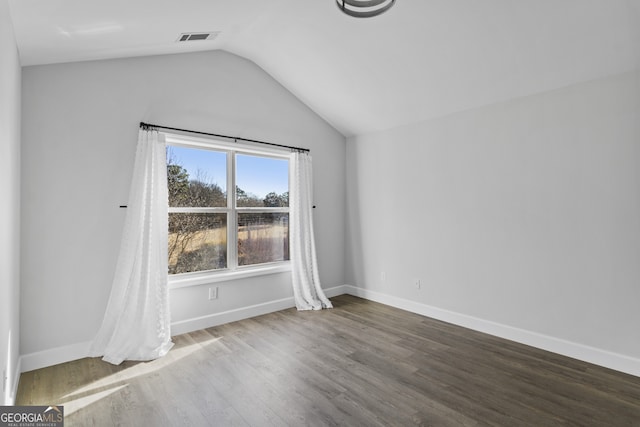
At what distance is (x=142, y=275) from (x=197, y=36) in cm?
224

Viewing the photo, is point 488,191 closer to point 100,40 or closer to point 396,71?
point 396,71

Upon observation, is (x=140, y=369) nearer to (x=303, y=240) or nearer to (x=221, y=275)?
(x=221, y=275)

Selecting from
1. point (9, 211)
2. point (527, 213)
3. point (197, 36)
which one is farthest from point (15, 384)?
point (527, 213)

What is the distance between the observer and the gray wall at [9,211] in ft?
5.77

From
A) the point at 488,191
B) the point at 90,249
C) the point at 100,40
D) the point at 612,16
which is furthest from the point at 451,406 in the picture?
the point at 100,40

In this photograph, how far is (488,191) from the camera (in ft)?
11.1

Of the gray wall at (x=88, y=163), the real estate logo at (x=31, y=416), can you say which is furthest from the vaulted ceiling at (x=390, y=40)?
the real estate logo at (x=31, y=416)

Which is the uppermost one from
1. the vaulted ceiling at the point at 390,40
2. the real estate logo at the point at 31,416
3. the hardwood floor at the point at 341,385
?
the vaulted ceiling at the point at 390,40

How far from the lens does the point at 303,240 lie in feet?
14.2

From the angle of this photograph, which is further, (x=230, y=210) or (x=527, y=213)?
(x=230, y=210)

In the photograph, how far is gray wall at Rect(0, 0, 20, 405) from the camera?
1758 millimetres

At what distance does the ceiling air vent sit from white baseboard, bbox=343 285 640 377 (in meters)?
3.62

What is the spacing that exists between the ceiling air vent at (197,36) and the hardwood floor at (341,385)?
→ 111 inches

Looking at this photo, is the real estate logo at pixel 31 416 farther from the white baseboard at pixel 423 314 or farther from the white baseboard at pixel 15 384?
the white baseboard at pixel 423 314
